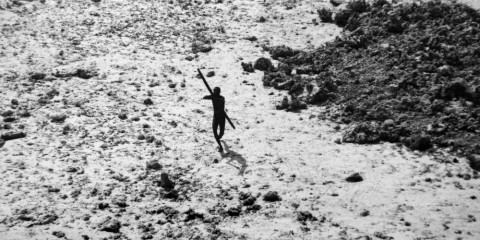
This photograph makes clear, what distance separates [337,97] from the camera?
12.7 meters

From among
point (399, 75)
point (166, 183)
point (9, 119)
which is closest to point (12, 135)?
point (9, 119)

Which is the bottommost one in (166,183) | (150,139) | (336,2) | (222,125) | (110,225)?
(110,225)

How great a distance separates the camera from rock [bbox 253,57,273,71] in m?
15.1

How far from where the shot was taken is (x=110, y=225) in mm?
7996

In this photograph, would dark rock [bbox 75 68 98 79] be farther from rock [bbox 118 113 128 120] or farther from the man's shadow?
the man's shadow

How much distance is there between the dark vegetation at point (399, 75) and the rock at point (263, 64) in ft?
0.90

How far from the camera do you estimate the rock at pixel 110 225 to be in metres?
7.95

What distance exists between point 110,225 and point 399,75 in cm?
917

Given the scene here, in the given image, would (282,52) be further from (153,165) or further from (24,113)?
(24,113)

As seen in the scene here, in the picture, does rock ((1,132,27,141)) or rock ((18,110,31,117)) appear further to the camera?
rock ((18,110,31,117))

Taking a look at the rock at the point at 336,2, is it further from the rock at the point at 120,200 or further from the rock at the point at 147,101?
the rock at the point at 120,200

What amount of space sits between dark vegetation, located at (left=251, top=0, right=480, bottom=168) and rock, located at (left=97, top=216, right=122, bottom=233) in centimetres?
597

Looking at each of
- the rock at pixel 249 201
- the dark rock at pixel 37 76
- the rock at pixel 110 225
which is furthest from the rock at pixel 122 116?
the rock at pixel 249 201

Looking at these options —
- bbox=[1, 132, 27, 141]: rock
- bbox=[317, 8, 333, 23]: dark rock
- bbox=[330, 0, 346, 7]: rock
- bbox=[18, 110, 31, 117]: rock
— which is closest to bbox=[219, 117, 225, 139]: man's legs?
bbox=[1, 132, 27, 141]: rock
